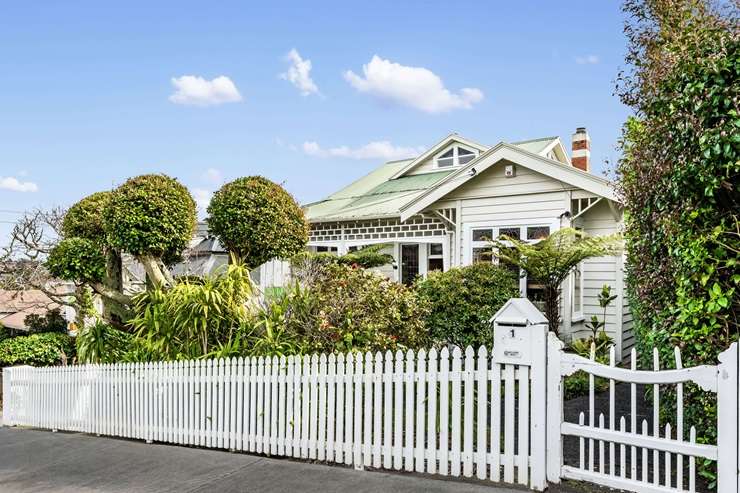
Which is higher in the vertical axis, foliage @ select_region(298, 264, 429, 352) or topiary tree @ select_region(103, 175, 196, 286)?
topiary tree @ select_region(103, 175, 196, 286)

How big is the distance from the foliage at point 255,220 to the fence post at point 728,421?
7.79m

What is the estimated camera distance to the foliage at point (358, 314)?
655cm

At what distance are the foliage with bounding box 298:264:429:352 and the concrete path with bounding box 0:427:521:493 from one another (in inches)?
62.4

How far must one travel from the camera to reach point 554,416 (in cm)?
426

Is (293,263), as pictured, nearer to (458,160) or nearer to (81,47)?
(81,47)

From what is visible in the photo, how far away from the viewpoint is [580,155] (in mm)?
14602

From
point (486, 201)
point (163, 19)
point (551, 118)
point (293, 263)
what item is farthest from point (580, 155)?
point (163, 19)

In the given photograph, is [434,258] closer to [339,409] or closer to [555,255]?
[555,255]

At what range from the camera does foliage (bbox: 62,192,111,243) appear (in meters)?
12.5

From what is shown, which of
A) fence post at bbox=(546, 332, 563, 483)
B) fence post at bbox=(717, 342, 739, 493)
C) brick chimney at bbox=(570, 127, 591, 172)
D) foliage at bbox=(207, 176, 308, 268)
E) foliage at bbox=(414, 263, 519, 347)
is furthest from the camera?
brick chimney at bbox=(570, 127, 591, 172)

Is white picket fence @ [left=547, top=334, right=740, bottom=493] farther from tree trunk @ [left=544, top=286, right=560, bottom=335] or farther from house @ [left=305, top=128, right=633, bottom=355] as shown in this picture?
house @ [left=305, top=128, right=633, bottom=355]

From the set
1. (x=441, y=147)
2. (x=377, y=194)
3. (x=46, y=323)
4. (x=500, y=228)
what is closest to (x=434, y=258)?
(x=500, y=228)

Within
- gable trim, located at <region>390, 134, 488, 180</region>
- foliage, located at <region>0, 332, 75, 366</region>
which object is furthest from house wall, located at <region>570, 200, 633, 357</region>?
foliage, located at <region>0, 332, 75, 366</region>

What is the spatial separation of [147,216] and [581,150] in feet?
37.1
